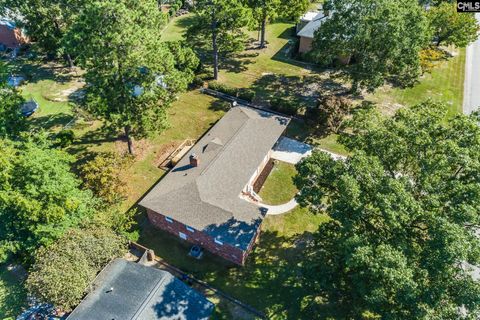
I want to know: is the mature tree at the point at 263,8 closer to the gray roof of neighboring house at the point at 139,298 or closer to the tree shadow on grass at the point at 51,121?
the tree shadow on grass at the point at 51,121

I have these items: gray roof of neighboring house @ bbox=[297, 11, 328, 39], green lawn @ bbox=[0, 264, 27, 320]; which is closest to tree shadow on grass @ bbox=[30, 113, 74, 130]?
green lawn @ bbox=[0, 264, 27, 320]

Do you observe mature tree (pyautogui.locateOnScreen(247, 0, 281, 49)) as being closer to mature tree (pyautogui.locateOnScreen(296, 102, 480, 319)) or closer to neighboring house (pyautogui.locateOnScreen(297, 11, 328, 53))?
neighboring house (pyautogui.locateOnScreen(297, 11, 328, 53))

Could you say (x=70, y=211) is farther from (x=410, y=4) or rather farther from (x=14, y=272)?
(x=410, y=4)

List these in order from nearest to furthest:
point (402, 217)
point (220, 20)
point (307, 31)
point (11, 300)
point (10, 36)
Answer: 1. point (402, 217)
2. point (11, 300)
3. point (220, 20)
4. point (307, 31)
5. point (10, 36)

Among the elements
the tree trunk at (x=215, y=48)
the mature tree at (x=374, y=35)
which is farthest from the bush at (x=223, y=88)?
the mature tree at (x=374, y=35)

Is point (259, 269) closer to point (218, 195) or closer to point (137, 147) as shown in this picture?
point (218, 195)

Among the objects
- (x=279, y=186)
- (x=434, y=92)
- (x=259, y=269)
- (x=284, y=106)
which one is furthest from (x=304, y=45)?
(x=259, y=269)
